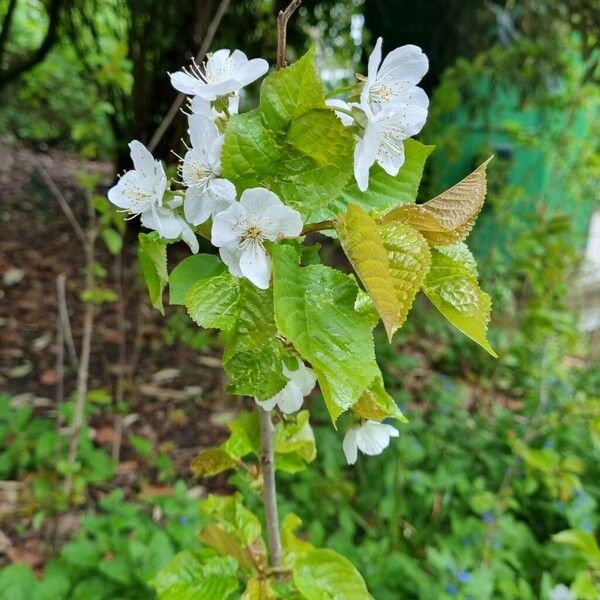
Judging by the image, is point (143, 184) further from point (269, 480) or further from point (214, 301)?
point (269, 480)

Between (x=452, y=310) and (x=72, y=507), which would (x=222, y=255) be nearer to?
(x=452, y=310)

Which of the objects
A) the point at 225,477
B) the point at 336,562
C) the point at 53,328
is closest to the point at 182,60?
the point at 53,328

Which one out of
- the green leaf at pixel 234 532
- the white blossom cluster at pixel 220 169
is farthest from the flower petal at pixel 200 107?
the green leaf at pixel 234 532

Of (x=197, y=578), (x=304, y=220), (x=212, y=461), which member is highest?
(x=304, y=220)

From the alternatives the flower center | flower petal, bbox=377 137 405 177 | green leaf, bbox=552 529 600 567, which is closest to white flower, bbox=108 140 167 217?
the flower center

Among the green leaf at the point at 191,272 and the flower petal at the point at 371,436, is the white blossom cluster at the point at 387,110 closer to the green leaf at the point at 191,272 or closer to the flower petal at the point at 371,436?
the green leaf at the point at 191,272

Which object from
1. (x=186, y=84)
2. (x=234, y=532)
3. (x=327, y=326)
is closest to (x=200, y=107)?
(x=186, y=84)
